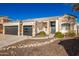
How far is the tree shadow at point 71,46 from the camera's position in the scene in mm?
8906

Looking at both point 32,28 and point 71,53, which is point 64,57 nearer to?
point 71,53

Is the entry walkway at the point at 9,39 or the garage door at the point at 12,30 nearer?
the entry walkway at the point at 9,39

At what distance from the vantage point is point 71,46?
8977 millimetres

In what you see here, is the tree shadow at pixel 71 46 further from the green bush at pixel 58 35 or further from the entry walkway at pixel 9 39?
the entry walkway at pixel 9 39

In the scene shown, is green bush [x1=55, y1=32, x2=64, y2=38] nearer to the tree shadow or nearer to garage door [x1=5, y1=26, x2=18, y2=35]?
the tree shadow

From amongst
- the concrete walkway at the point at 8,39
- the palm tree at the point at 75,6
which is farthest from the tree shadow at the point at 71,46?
the concrete walkway at the point at 8,39

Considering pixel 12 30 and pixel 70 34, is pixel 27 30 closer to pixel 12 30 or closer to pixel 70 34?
pixel 12 30

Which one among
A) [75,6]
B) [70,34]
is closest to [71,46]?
[70,34]

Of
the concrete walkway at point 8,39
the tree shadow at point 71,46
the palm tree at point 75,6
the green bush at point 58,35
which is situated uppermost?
the palm tree at point 75,6

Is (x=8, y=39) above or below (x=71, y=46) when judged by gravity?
above

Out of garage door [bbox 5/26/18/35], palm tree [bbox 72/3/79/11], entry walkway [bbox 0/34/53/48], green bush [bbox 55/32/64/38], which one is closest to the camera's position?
palm tree [bbox 72/3/79/11]

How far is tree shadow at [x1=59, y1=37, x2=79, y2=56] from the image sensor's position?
29.2 ft

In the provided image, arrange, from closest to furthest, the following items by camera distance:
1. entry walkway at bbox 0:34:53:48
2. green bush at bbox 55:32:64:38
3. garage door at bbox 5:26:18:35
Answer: green bush at bbox 55:32:64:38 < entry walkway at bbox 0:34:53:48 < garage door at bbox 5:26:18:35

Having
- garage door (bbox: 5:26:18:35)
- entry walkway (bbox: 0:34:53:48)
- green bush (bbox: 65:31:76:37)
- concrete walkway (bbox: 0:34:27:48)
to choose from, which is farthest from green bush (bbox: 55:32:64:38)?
garage door (bbox: 5:26:18:35)
